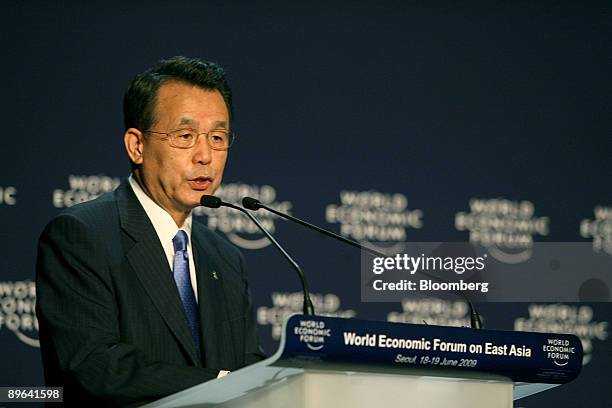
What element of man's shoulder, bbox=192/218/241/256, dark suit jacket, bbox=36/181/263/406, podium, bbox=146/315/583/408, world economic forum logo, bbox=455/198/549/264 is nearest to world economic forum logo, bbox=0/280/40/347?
man's shoulder, bbox=192/218/241/256

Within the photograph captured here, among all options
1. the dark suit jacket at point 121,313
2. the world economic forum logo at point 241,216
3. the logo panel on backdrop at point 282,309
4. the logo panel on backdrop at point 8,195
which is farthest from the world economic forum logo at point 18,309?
the dark suit jacket at point 121,313

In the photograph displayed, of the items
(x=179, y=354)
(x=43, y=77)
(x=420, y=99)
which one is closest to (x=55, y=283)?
(x=179, y=354)

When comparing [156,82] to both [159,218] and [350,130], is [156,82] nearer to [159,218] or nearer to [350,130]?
[159,218]

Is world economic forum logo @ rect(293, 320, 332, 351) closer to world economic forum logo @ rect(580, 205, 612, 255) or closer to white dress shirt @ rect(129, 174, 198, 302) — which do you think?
white dress shirt @ rect(129, 174, 198, 302)

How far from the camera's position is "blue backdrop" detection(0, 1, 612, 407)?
13.0 feet

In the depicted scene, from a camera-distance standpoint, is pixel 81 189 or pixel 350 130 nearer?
pixel 81 189

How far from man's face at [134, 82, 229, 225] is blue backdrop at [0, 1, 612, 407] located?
Result: 1.12 meters

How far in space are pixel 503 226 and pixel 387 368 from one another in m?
2.55

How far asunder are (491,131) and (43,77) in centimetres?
192

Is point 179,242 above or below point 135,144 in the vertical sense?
below

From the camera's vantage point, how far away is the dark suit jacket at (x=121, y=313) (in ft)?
7.54

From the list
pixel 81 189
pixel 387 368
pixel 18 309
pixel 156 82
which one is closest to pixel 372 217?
pixel 81 189

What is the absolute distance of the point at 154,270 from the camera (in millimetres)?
2656

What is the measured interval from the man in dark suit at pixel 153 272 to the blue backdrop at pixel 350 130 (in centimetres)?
105
